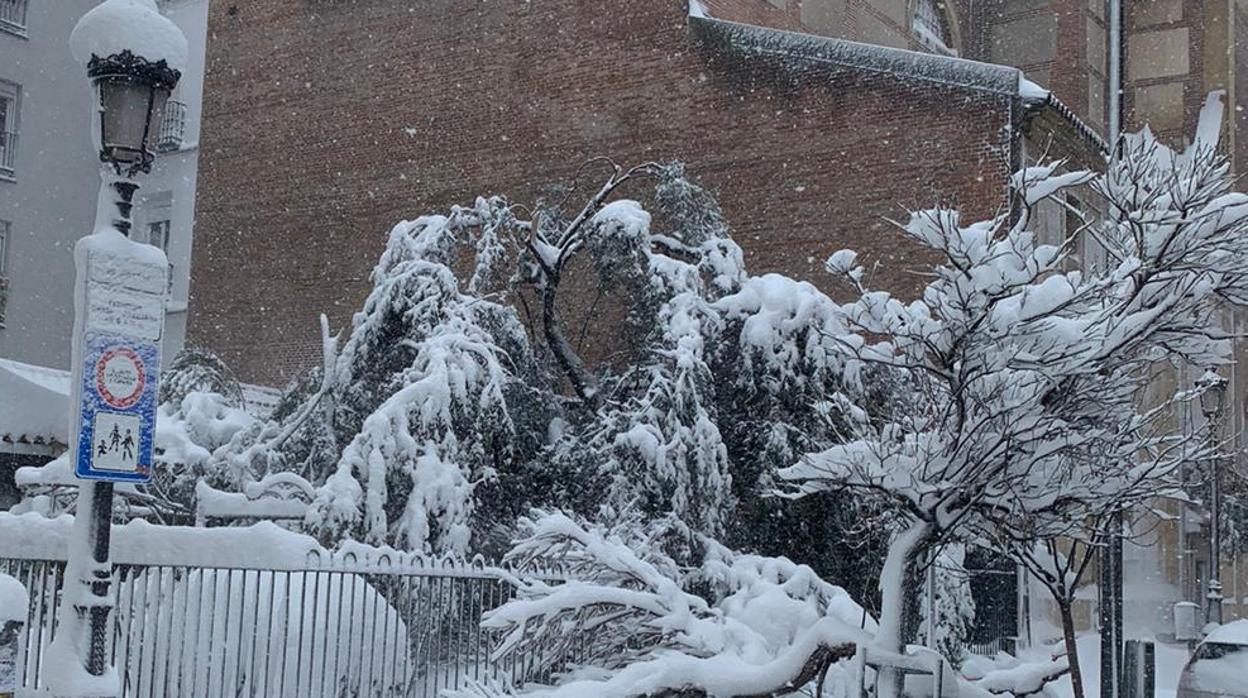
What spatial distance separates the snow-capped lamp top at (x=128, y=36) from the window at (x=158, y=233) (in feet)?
75.0

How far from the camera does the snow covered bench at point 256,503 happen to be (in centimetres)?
1264

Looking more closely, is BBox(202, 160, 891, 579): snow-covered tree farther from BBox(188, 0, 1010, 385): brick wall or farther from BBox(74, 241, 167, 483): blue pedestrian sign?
BBox(74, 241, 167, 483): blue pedestrian sign

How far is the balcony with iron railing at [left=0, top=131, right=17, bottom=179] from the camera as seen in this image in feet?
96.3

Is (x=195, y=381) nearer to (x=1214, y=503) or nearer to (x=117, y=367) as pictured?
(x=117, y=367)

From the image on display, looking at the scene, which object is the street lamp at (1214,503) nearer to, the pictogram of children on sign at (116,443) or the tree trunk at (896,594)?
the tree trunk at (896,594)

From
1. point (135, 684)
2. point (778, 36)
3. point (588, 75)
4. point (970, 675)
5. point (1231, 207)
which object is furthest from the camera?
point (588, 75)

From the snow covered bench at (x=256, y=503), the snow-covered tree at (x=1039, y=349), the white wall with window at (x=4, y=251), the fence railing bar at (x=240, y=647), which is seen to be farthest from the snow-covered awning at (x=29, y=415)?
the snow-covered tree at (x=1039, y=349)

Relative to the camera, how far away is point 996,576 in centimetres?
1727

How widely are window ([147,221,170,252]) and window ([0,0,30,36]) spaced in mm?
5165

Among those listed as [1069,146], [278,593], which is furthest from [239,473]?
[1069,146]

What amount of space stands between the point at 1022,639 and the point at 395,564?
981 cm

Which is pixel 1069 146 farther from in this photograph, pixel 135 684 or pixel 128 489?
pixel 135 684

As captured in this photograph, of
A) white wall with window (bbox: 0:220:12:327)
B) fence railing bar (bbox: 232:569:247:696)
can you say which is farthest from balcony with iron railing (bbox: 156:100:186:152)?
fence railing bar (bbox: 232:569:247:696)

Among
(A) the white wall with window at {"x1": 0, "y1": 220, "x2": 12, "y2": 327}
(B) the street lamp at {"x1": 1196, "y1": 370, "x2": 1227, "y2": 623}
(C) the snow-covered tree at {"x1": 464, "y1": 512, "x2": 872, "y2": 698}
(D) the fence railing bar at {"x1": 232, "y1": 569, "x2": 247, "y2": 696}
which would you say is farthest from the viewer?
(A) the white wall with window at {"x1": 0, "y1": 220, "x2": 12, "y2": 327}
